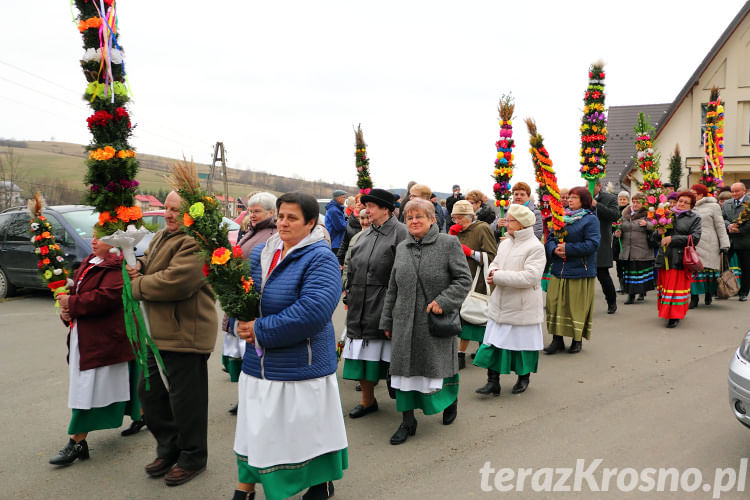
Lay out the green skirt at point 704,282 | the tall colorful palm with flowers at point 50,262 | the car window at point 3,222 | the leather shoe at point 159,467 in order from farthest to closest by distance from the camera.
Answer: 1. the car window at point 3,222
2. the green skirt at point 704,282
3. the tall colorful palm with flowers at point 50,262
4. the leather shoe at point 159,467

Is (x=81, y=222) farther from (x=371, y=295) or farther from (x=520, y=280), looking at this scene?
(x=520, y=280)

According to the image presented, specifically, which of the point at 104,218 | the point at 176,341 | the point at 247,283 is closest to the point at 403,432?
the point at 176,341

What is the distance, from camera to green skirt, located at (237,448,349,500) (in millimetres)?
3209

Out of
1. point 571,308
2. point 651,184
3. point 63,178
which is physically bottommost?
point 571,308

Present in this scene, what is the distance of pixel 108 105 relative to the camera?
3400 mm

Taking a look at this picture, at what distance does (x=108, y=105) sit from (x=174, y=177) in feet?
2.19

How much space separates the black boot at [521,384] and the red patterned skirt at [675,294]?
3927mm

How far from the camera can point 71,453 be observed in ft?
13.9

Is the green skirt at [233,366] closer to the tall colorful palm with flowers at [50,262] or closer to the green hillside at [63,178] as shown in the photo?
the tall colorful palm with flowers at [50,262]

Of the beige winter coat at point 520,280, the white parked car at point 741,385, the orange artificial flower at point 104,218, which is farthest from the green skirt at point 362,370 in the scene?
the white parked car at point 741,385

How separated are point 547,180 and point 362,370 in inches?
157

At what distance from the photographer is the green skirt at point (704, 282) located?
10.2 m

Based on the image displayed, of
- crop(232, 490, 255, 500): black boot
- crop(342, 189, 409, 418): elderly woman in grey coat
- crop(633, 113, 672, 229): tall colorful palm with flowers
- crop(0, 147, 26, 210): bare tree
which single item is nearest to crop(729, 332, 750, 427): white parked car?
crop(342, 189, 409, 418): elderly woman in grey coat

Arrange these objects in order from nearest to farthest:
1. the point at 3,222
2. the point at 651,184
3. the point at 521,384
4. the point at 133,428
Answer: the point at 133,428 < the point at 521,384 < the point at 651,184 < the point at 3,222
